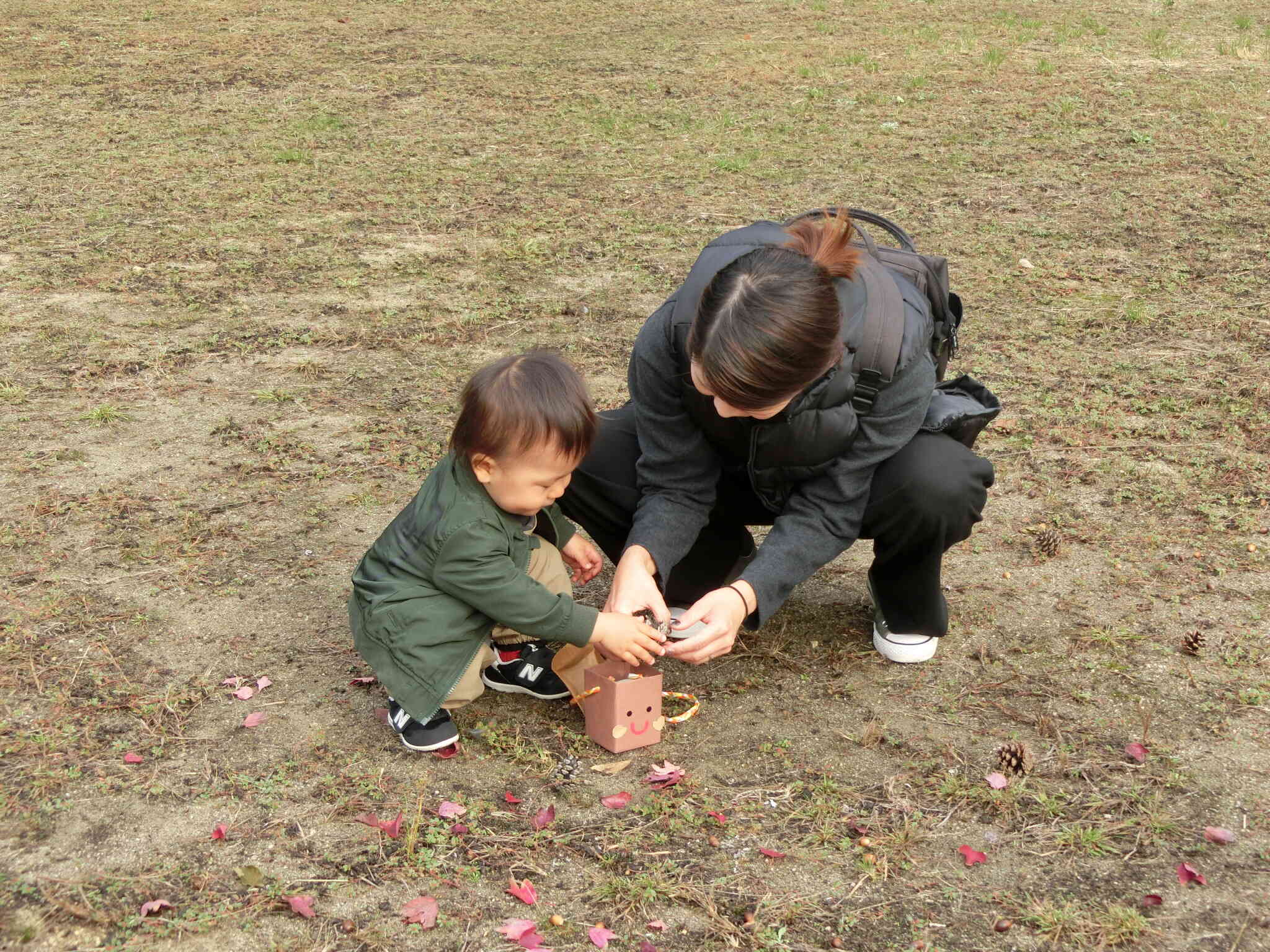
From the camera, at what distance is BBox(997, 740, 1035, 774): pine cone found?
280 centimetres

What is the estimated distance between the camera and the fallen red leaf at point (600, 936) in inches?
92.0

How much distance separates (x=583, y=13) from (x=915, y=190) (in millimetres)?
6277

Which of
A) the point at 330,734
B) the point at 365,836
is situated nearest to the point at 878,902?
the point at 365,836

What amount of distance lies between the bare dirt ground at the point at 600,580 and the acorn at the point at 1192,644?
0.17 feet

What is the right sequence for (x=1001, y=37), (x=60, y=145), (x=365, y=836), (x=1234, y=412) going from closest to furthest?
(x=365, y=836), (x=1234, y=412), (x=60, y=145), (x=1001, y=37)

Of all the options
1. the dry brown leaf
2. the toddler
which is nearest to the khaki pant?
the toddler

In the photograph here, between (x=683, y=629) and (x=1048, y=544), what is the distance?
148 centimetres

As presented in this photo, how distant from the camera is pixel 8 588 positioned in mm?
3445

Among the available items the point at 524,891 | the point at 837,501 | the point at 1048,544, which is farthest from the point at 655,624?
the point at 1048,544

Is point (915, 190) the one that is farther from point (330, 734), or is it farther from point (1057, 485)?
point (330, 734)

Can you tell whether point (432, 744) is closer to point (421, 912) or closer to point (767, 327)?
Answer: point (421, 912)

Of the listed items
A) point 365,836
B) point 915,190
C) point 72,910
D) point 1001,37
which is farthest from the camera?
point 1001,37

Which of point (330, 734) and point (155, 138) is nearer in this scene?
point (330, 734)

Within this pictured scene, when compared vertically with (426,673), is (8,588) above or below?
below
